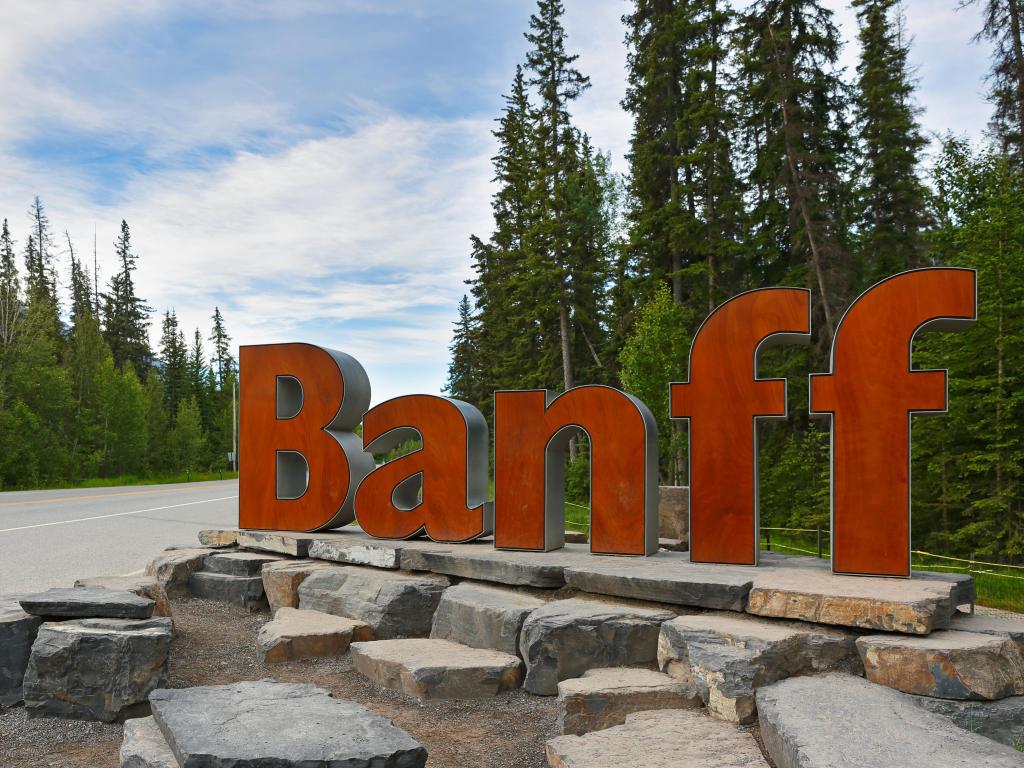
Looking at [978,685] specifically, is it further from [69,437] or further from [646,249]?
[69,437]

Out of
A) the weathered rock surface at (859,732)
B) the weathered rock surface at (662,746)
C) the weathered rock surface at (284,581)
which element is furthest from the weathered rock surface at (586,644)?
the weathered rock surface at (284,581)

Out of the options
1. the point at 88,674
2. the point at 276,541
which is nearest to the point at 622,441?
the point at 276,541

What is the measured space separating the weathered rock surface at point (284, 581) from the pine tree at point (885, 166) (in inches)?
726

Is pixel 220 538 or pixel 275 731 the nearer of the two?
pixel 275 731

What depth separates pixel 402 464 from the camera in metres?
7.86

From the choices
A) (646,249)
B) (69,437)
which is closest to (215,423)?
(69,437)

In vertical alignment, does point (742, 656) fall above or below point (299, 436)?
below

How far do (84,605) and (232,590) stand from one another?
104 inches

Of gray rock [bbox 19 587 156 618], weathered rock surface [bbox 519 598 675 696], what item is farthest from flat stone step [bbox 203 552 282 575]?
weathered rock surface [bbox 519 598 675 696]

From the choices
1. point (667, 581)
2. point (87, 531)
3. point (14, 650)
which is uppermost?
point (667, 581)

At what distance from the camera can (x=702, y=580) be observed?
17.4 ft

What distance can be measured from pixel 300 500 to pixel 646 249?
58.7 ft

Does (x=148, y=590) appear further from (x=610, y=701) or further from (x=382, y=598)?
(x=610, y=701)

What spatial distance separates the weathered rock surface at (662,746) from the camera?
3525 millimetres
